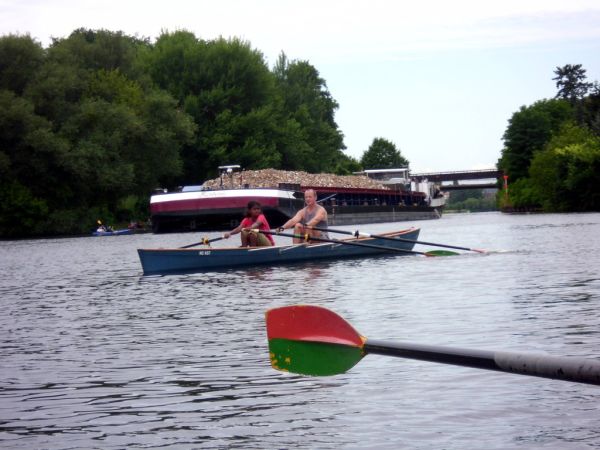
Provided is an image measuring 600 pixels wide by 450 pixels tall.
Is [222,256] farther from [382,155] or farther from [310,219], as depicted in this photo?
[382,155]

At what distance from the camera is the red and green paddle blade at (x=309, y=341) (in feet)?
27.7

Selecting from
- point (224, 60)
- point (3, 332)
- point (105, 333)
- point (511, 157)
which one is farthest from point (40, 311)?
point (511, 157)

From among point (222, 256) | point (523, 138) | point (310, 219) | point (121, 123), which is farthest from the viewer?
point (523, 138)

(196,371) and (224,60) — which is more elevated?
(224,60)

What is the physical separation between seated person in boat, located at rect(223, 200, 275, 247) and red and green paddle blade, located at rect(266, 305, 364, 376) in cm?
1761

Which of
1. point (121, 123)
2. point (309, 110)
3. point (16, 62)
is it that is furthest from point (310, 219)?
point (309, 110)

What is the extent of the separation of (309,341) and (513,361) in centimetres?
276

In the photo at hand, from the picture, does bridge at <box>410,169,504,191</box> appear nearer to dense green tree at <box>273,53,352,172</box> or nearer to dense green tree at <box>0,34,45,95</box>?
dense green tree at <box>273,53,352,172</box>

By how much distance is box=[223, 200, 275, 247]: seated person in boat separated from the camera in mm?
27172

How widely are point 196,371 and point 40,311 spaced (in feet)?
28.9

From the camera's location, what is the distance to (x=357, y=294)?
1983 cm

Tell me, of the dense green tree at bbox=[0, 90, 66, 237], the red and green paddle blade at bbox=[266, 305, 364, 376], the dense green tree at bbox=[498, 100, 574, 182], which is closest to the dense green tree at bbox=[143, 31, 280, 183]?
the dense green tree at bbox=[0, 90, 66, 237]

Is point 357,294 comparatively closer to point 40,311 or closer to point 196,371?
point 40,311

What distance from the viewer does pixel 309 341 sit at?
28.5 feet
